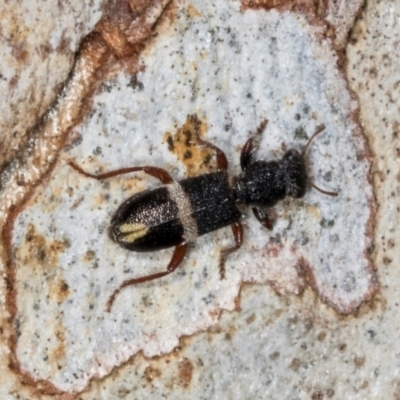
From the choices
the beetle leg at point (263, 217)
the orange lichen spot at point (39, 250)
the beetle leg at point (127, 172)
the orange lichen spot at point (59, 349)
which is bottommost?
the orange lichen spot at point (59, 349)

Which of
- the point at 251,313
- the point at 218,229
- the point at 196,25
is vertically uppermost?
the point at 196,25

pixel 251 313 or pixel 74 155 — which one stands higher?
pixel 74 155

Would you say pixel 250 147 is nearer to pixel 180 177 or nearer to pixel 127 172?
pixel 180 177

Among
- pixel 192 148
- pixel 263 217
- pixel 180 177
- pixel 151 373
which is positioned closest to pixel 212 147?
pixel 192 148

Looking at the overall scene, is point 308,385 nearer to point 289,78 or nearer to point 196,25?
point 289,78

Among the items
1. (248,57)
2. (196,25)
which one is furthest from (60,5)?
(248,57)

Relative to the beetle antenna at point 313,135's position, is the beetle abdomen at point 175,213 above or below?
below

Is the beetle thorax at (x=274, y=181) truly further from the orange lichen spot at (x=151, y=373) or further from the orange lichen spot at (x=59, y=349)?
the orange lichen spot at (x=59, y=349)

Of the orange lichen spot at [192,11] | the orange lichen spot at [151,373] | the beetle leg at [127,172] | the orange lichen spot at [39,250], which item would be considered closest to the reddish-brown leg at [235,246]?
the beetle leg at [127,172]
